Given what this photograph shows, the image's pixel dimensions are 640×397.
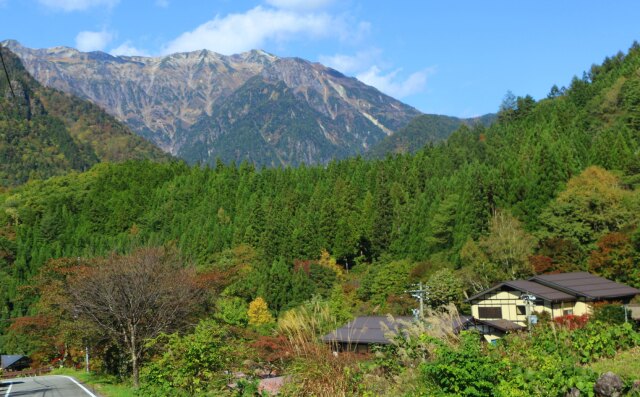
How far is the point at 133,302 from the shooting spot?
78.1 ft

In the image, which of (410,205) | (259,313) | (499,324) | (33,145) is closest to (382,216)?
(410,205)

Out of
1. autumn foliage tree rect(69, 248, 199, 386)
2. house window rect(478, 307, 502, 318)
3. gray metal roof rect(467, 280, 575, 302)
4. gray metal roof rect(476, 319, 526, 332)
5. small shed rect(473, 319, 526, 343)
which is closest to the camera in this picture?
autumn foliage tree rect(69, 248, 199, 386)

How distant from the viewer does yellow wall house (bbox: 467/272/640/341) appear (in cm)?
3609

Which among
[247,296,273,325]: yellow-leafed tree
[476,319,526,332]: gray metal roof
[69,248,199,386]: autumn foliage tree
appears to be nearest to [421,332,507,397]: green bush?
[69,248,199,386]: autumn foliage tree

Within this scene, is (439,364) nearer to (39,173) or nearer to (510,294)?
(510,294)

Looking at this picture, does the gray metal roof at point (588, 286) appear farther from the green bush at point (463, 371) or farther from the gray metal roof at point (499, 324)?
the green bush at point (463, 371)

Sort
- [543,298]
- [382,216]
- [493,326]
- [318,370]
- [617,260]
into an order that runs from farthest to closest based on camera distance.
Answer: [382,216]
[617,260]
[493,326]
[543,298]
[318,370]

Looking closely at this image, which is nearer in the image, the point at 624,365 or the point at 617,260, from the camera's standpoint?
the point at 624,365

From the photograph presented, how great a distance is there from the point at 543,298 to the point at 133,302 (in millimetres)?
22647

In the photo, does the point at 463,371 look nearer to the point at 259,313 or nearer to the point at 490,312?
the point at 490,312

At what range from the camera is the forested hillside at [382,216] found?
47.2 m

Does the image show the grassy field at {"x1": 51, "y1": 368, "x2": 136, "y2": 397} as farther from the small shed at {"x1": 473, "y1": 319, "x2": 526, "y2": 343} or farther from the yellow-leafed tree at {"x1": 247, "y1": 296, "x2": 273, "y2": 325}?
the yellow-leafed tree at {"x1": 247, "y1": 296, "x2": 273, "y2": 325}

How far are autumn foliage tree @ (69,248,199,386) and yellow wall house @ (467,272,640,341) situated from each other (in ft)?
58.3

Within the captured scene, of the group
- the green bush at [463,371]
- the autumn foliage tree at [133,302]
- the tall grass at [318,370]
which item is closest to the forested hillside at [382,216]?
the autumn foliage tree at [133,302]
